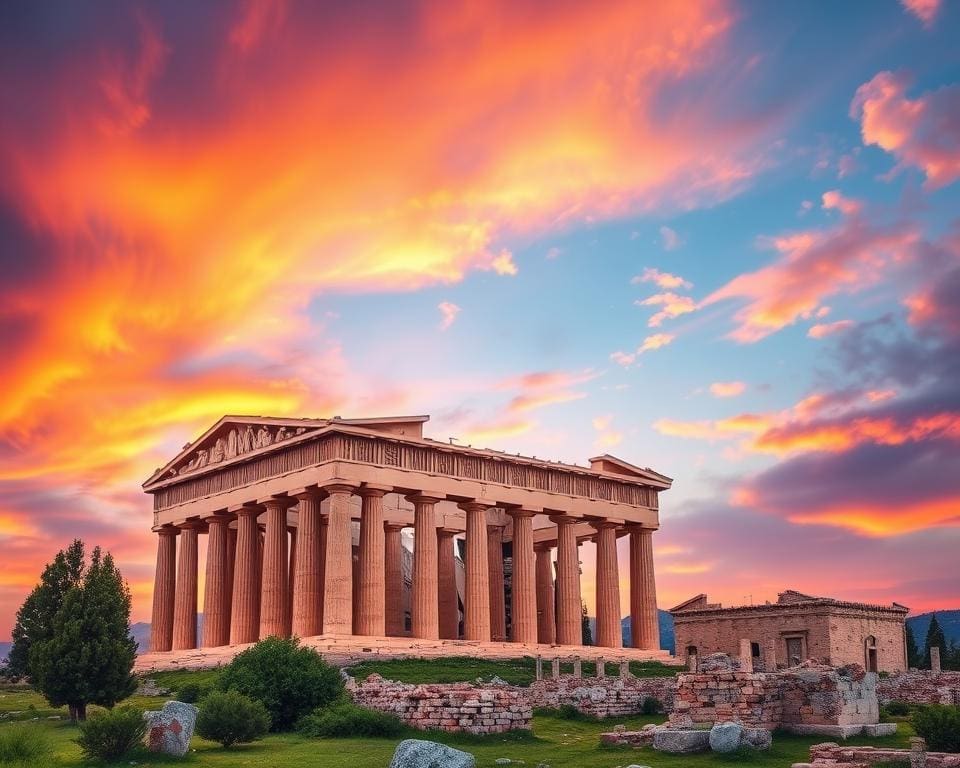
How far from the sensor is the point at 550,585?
75125mm

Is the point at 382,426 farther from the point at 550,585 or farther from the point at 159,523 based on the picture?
the point at 550,585

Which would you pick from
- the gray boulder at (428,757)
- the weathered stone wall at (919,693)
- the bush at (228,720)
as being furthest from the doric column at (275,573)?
the gray boulder at (428,757)

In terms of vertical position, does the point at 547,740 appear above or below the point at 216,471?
below

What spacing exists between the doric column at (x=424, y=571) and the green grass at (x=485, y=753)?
24.1 metres

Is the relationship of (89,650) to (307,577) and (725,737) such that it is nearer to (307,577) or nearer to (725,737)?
(307,577)

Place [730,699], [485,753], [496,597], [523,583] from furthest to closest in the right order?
[496,597] < [523,583] < [730,699] < [485,753]

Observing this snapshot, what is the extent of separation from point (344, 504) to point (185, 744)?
27277mm

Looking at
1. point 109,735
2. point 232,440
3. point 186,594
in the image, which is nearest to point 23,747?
point 109,735

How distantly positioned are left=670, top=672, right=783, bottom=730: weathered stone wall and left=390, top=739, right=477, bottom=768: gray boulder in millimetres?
7986

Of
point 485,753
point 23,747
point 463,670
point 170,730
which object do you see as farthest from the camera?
point 463,670

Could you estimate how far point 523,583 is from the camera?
201ft

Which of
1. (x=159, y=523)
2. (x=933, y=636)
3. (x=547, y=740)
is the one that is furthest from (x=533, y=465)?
(x=933, y=636)

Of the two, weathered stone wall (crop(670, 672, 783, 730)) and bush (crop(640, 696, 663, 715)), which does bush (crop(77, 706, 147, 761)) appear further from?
bush (crop(640, 696, 663, 715))

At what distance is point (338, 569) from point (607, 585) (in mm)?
21474
